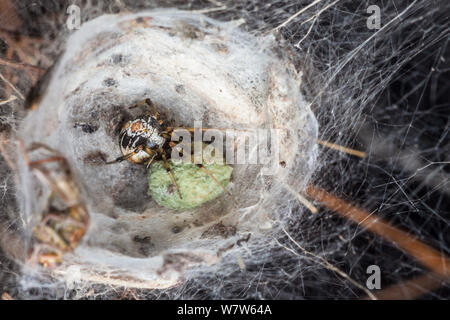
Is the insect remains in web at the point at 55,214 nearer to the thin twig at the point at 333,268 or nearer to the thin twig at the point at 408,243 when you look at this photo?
the thin twig at the point at 333,268

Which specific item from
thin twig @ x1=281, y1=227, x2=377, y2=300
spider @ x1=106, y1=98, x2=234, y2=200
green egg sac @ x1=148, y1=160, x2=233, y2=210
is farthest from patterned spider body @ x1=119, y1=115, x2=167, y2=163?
thin twig @ x1=281, y1=227, x2=377, y2=300

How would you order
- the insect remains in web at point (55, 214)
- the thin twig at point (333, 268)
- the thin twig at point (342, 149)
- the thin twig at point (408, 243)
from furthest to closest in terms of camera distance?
the thin twig at point (408, 243), the thin twig at point (333, 268), the thin twig at point (342, 149), the insect remains in web at point (55, 214)

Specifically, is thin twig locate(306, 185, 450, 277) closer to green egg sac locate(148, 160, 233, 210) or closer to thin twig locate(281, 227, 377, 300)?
thin twig locate(281, 227, 377, 300)

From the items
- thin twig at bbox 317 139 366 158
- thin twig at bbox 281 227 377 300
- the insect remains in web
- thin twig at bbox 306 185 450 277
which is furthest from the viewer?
thin twig at bbox 306 185 450 277

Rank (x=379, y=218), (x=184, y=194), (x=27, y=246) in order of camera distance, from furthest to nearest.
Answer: (x=379, y=218) < (x=184, y=194) < (x=27, y=246)

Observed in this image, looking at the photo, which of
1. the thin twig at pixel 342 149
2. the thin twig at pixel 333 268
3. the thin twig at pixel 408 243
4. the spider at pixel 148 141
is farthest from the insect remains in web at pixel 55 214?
the thin twig at pixel 408 243

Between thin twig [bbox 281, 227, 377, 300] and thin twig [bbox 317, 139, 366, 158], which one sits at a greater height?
thin twig [bbox 317, 139, 366, 158]

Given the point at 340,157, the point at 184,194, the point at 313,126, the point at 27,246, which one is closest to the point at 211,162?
the point at 184,194

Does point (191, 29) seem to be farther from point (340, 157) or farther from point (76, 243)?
point (76, 243)
